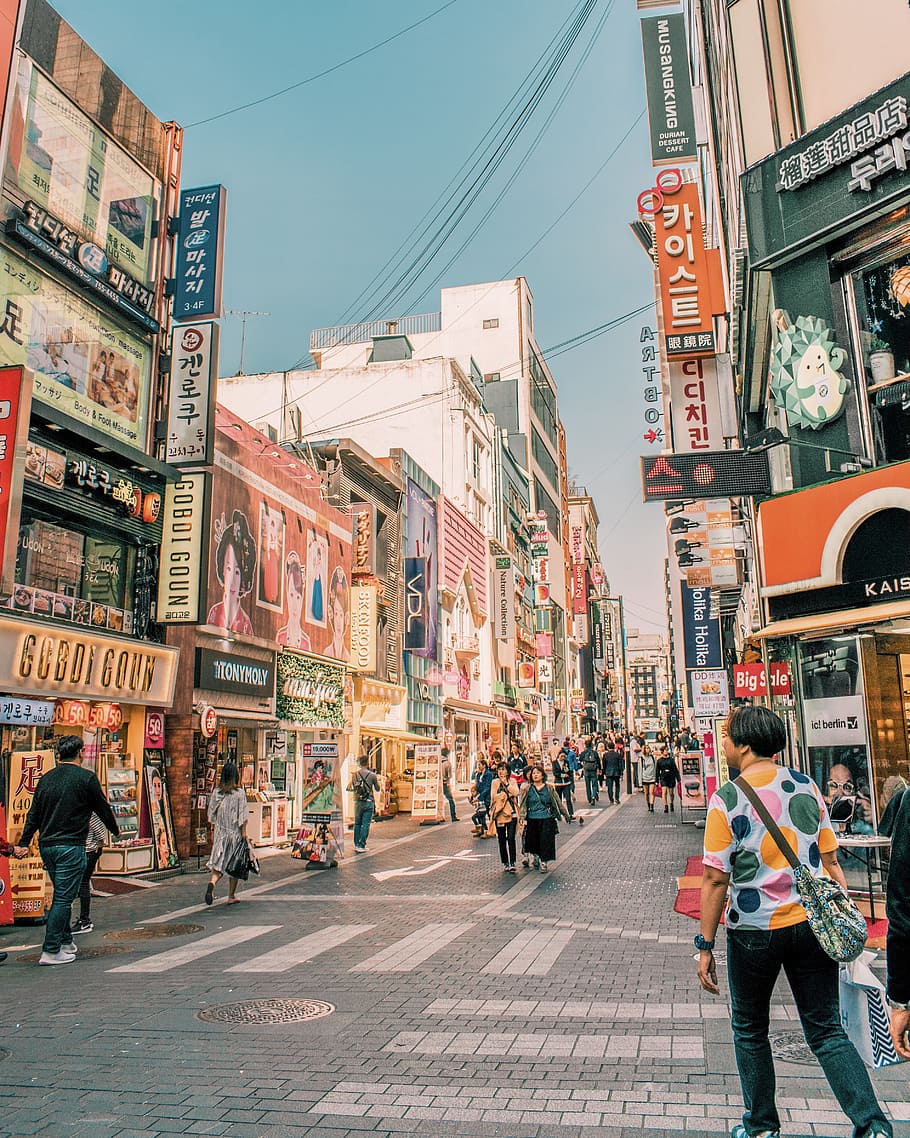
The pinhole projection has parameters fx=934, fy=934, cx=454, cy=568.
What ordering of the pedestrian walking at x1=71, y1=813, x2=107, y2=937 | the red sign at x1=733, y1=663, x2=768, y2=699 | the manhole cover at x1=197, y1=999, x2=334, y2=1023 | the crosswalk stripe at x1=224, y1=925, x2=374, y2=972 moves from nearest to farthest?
the manhole cover at x1=197, y1=999, x2=334, y2=1023
the crosswalk stripe at x1=224, y1=925, x2=374, y2=972
the pedestrian walking at x1=71, y1=813, x2=107, y2=937
the red sign at x1=733, y1=663, x2=768, y2=699

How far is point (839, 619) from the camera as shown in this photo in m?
11.8

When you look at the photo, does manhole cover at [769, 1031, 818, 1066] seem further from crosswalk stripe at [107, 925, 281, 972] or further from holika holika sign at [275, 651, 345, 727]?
holika holika sign at [275, 651, 345, 727]

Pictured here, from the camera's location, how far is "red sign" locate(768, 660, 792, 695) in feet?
42.6

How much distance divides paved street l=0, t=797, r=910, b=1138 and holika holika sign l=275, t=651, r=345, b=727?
9701 millimetres

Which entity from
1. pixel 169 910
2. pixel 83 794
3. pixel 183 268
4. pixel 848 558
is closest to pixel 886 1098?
pixel 83 794

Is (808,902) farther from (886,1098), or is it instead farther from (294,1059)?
(294,1059)

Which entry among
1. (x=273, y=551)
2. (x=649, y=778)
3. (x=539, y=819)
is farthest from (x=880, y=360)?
(x=649, y=778)

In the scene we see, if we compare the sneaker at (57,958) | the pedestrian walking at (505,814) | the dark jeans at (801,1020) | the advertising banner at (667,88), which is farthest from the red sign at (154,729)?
the advertising banner at (667,88)

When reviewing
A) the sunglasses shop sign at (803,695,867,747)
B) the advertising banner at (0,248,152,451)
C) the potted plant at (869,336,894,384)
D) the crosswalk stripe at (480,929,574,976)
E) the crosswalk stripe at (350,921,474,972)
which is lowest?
the crosswalk stripe at (350,921,474,972)

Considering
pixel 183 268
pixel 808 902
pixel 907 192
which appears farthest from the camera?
pixel 183 268

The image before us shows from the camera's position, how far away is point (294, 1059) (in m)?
5.51

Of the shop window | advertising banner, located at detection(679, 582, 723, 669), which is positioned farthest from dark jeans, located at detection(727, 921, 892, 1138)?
advertising banner, located at detection(679, 582, 723, 669)

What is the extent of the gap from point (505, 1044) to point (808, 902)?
283cm

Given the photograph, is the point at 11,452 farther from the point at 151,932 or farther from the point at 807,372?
the point at 807,372
